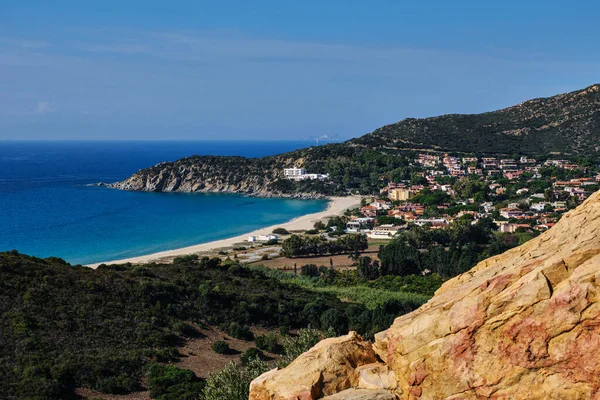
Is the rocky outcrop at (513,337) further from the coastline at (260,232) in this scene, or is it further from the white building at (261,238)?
the white building at (261,238)

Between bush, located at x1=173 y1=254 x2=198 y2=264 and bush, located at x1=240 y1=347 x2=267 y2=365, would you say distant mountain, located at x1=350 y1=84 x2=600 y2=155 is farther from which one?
bush, located at x1=240 y1=347 x2=267 y2=365

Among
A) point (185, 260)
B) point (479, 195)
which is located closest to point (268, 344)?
point (185, 260)

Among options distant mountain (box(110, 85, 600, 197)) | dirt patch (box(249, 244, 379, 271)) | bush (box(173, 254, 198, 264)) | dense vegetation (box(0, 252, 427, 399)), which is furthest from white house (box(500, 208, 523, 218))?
bush (box(173, 254, 198, 264))

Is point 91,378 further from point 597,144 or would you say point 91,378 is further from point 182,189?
point 597,144

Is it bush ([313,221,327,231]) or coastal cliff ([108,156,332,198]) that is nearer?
bush ([313,221,327,231])

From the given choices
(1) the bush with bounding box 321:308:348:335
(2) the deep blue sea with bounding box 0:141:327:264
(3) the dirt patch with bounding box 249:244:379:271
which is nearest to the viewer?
(1) the bush with bounding box 321:308:348:335

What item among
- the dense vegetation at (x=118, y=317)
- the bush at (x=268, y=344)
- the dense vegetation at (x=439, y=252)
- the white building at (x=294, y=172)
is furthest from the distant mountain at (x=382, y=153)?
the bush at (x=268, y=344)

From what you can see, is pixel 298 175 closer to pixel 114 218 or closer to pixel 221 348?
pixel 114 218
